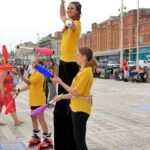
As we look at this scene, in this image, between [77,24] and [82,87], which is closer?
[82,87]

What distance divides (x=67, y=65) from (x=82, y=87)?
87 cm

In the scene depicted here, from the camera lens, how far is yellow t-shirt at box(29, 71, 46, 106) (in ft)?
21.8

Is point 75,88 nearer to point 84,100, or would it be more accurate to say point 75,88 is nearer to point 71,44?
point 84,100

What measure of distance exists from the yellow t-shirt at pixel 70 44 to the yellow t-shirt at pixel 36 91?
1354mm

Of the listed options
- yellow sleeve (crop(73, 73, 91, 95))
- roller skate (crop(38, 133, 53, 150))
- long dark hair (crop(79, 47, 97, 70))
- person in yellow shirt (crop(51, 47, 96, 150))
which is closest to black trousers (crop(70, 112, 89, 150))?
person in yellow shirt (crop(51, 47, 96, 150))

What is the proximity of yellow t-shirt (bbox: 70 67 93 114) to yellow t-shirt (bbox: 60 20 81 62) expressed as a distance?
0.73 meters

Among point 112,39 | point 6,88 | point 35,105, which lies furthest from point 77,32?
point 112,39

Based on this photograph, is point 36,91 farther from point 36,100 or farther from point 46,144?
point 46,144

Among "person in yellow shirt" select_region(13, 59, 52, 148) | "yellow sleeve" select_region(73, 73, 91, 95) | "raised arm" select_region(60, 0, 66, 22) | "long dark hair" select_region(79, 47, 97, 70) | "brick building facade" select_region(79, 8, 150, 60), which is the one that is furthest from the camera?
"brick building facade" select_region(79, 8, 150, 60)

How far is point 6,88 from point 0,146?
2.35 meters

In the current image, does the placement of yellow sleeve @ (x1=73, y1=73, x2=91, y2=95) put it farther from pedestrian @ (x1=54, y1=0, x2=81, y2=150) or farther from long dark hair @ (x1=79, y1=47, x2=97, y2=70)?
pedestrian @ (x1=54, y1=0, x2=81, y2=150)

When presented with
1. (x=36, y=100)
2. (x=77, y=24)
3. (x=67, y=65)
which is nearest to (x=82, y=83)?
(x=67, y=65)

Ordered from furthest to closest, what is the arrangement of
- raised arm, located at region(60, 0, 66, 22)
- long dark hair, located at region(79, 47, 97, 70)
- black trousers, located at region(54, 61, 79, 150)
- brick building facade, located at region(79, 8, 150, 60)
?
brick building facade, located at region(79, 8, 150, 60), raised arm, located at region(60, 0, 66, 22), black trousers, located at region(54, 61, 79, 150), long dark hair, located at region(79, 47, 97, 70)

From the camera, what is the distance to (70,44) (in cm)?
539
